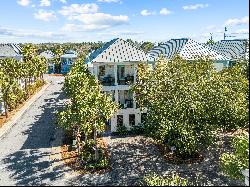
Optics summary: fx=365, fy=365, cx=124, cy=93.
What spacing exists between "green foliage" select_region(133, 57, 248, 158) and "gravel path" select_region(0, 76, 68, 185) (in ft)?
31.8

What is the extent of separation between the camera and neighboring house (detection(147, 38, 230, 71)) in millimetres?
45806

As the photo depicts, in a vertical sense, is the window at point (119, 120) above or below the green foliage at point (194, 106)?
below

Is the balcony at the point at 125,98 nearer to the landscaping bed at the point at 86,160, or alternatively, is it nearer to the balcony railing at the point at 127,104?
the balcony railing at the point at 127,104

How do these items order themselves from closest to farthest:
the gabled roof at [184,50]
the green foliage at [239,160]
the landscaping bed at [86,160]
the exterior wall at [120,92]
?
the green foliage at [239,160] → the landscaping bed at [86,160] → the exterior wall at [120,92] → the gabled roof at [184,50]

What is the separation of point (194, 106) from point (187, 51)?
19536mm

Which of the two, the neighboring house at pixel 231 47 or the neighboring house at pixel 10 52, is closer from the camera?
the neighboring house at pixel 231 47

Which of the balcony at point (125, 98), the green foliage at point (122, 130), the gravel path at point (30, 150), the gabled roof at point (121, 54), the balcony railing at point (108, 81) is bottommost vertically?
the gravel path at point (30, 150)

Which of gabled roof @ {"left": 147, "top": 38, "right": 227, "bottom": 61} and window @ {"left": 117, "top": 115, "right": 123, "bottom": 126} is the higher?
gabled roof @ {"left": 147, "top": 38, "right": 227, "bottom": 61}

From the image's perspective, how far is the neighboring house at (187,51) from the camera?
45.8m

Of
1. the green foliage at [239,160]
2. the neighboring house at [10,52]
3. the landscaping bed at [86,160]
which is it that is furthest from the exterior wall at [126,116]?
the neighboring house at [10,52]

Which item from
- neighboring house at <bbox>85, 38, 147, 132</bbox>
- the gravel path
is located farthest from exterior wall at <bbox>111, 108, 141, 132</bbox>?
the gravel path

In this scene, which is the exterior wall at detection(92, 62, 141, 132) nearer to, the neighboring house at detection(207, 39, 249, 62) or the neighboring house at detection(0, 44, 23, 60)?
the neighboring house at detection(207, 39, 249, 62)

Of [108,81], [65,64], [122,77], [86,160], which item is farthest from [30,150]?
[65,64]

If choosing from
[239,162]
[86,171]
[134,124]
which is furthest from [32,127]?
[239,162]
